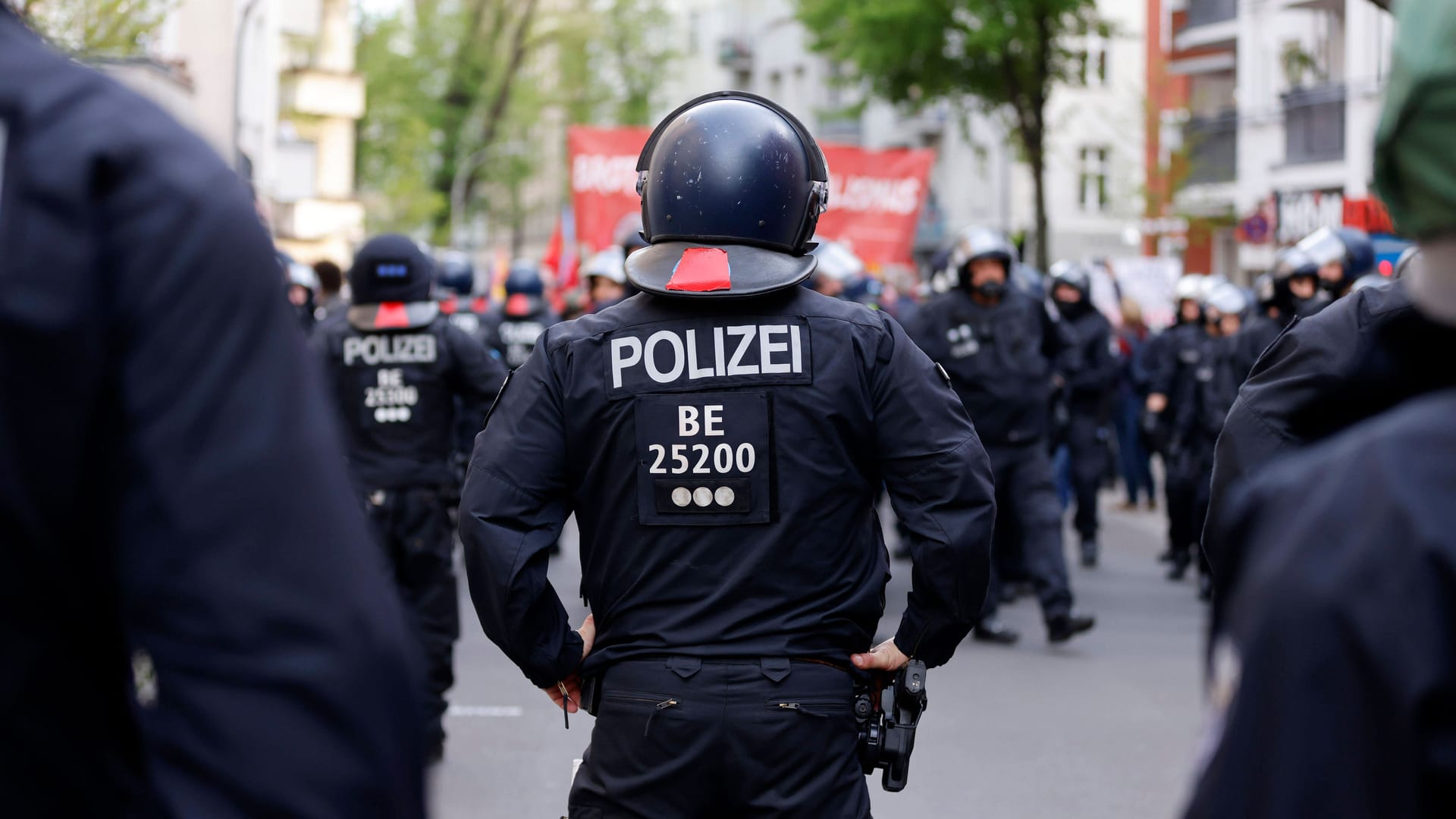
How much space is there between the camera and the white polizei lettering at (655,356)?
12.2 ft

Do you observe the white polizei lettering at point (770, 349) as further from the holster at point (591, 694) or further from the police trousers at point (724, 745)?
the holster at point (591, 694)

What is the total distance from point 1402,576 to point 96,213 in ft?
3.04

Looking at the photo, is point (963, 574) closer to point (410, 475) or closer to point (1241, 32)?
point (410, 475)

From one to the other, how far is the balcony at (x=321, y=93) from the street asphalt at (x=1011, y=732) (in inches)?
1417

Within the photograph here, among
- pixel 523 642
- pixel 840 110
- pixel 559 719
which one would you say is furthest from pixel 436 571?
pixel 840 110

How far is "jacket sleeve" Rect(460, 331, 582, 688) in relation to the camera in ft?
12.1

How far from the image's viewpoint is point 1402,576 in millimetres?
1331

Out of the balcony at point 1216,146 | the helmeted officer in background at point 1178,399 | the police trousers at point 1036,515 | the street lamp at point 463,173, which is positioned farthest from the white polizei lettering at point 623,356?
the street lamp at point 463,173

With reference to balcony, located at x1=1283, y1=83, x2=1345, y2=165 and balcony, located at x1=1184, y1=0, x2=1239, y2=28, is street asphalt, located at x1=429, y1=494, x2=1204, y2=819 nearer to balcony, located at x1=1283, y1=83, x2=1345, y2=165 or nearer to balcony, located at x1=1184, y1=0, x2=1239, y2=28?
balcony, located at x1=1283, y1=83, x2=1345, y2=165

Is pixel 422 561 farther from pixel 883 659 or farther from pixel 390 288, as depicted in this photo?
pixel 883 659

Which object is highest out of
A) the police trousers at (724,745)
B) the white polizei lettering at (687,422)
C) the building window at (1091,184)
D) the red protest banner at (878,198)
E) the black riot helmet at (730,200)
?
the building window at (1091,184)

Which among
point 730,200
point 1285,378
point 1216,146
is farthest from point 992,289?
point 1216,146

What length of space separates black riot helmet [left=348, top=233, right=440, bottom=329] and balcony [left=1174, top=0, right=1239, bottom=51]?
34.8 meters

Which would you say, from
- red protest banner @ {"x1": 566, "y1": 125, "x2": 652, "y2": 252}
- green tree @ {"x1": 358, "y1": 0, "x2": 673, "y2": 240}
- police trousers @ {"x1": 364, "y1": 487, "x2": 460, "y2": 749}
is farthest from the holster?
green tree @ {"x1": 358, "y1": 0, "x2": 673, "y2": 240}
